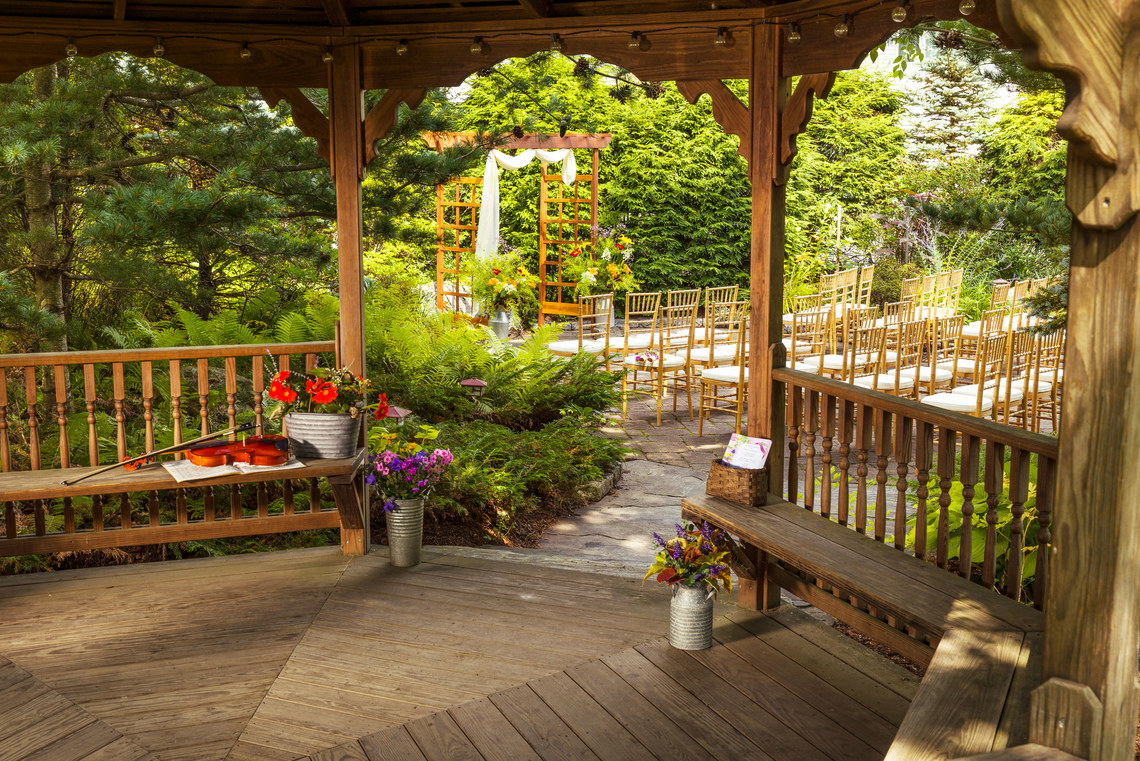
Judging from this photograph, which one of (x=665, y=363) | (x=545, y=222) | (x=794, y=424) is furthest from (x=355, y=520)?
(x=545, y=222)

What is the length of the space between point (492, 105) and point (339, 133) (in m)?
11.7

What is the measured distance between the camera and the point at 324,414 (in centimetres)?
431

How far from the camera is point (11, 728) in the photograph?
297 cm

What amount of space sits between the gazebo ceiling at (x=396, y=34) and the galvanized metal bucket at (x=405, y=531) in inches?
75.7

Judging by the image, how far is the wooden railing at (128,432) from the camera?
4250mm

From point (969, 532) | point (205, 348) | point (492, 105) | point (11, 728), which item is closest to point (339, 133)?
point (205, 348)

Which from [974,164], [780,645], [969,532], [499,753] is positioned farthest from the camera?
[974,164]

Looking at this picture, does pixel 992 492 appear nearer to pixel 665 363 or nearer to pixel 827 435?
pixel 827 435

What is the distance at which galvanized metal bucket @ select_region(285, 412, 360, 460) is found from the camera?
4.30 metres

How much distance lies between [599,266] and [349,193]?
29.5 feet

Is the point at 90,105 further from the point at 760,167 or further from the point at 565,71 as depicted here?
the point at 565,71

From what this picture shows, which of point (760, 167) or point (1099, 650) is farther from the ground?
point (760, 167)

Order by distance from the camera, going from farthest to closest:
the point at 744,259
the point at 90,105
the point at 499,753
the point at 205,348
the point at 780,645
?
the point at 744,259 → the point at 90,105 → the point at 205,348 → the point at 780,645 → the point at 499,753

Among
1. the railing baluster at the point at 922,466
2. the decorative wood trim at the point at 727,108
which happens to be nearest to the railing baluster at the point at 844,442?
the railing baluster at the point at 922,466
